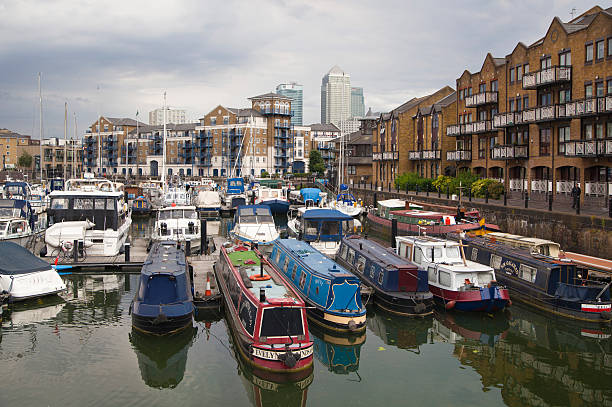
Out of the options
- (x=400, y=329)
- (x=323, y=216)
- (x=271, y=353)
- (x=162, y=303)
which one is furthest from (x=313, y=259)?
(x=323, y=216)

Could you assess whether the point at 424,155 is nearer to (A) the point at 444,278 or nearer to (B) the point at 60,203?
(B) the point at 60,203

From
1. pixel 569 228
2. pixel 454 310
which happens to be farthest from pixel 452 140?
pixel 454 310

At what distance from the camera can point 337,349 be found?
1864 centimetres

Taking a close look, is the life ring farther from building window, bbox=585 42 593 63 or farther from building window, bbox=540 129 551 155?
building window, bbox=540 129 551 155

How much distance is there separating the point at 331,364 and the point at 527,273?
34.8ft

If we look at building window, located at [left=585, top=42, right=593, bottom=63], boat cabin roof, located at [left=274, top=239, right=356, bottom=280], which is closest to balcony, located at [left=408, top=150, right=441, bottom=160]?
building window, located at [left=585, top=42, right=593, bottom=63]

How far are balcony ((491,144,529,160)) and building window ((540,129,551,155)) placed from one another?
2099 millimetres

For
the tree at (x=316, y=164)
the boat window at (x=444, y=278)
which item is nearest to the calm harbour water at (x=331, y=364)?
the boat window at (x=444, y=278)

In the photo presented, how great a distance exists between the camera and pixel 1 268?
22.4 m

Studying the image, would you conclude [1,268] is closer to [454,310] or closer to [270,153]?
[454,310]

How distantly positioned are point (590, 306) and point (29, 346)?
67.8ft

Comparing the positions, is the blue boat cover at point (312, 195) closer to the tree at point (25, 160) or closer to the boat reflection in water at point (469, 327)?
the boat reflection in water at point (469, 327)

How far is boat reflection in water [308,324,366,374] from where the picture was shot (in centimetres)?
1750

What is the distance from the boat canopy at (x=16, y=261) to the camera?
22578 mm
